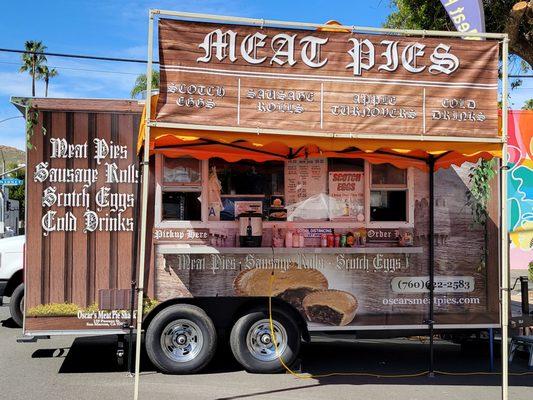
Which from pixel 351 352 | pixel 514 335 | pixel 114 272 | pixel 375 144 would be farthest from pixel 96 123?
pixel 514 335

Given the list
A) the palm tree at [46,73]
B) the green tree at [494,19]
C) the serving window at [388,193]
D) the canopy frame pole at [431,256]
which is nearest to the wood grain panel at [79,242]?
the serving window at [388,193]

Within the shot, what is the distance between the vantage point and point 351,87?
602 centimetres

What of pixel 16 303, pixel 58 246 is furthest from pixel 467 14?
pixel 16 303

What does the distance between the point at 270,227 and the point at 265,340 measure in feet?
4.55

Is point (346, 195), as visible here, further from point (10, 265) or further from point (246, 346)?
point (10, 265)

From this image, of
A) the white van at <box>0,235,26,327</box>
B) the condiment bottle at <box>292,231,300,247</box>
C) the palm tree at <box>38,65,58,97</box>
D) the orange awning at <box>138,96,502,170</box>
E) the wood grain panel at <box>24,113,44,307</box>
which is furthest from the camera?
the palm tree at <box>38,65,58,97</box>

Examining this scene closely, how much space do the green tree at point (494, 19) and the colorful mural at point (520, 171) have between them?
3.57 m

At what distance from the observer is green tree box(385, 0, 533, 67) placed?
11.1 metres

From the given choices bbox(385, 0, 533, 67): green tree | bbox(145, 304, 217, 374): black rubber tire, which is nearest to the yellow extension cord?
bbox(145, 304, 217, 374): black rubber tire

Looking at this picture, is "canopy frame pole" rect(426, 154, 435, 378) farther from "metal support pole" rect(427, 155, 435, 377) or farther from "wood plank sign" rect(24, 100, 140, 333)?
"wood plank sign" rect(24, 100, 140, 333)

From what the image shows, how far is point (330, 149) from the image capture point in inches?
243

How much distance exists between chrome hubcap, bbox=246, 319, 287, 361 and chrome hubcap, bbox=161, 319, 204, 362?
63 centimetres

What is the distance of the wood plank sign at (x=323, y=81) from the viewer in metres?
5.73

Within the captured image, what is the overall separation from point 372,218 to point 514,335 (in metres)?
2.56
